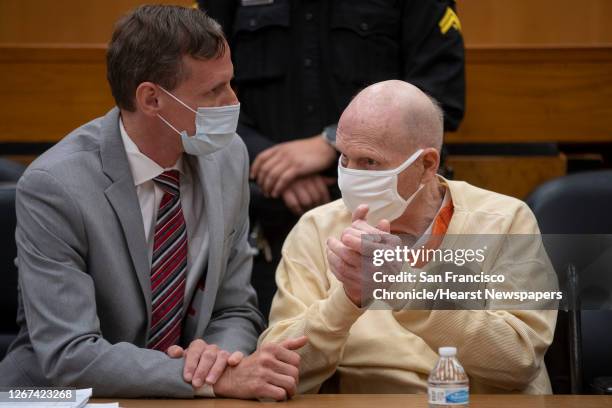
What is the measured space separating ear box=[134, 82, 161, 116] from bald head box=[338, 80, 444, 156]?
0.48 m

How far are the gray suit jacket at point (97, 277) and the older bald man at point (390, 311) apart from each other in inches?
7.9

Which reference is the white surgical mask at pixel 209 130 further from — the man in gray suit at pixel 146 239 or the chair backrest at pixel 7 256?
the chair backrest at pixel 7 256

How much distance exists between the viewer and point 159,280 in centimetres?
273

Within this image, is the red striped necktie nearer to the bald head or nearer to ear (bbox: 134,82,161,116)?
ear (bbox: 134,82,161,116)

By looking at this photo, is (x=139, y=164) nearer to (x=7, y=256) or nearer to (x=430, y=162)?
(x=7, y=256)

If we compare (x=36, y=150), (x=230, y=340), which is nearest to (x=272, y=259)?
(x=230, y=340)

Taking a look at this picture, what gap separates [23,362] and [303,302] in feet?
2.34

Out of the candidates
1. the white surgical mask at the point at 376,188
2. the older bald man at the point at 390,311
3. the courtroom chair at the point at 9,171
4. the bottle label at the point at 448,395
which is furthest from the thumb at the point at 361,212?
the courtroom chair at the point at 9,171

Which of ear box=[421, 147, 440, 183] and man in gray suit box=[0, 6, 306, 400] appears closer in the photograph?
man in gray suit box=[0, 6, 306, 400]

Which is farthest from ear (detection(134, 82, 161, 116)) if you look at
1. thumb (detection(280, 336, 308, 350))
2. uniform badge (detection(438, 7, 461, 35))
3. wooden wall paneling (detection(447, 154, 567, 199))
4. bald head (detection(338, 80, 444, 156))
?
wooden wall paneling (detection(447, 154, 567, 199))

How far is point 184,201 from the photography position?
2852 mm

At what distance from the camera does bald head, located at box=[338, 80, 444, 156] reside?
2648mm

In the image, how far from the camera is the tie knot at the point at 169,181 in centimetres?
279

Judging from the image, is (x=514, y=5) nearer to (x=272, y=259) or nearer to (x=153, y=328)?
(x=272, y=259)
